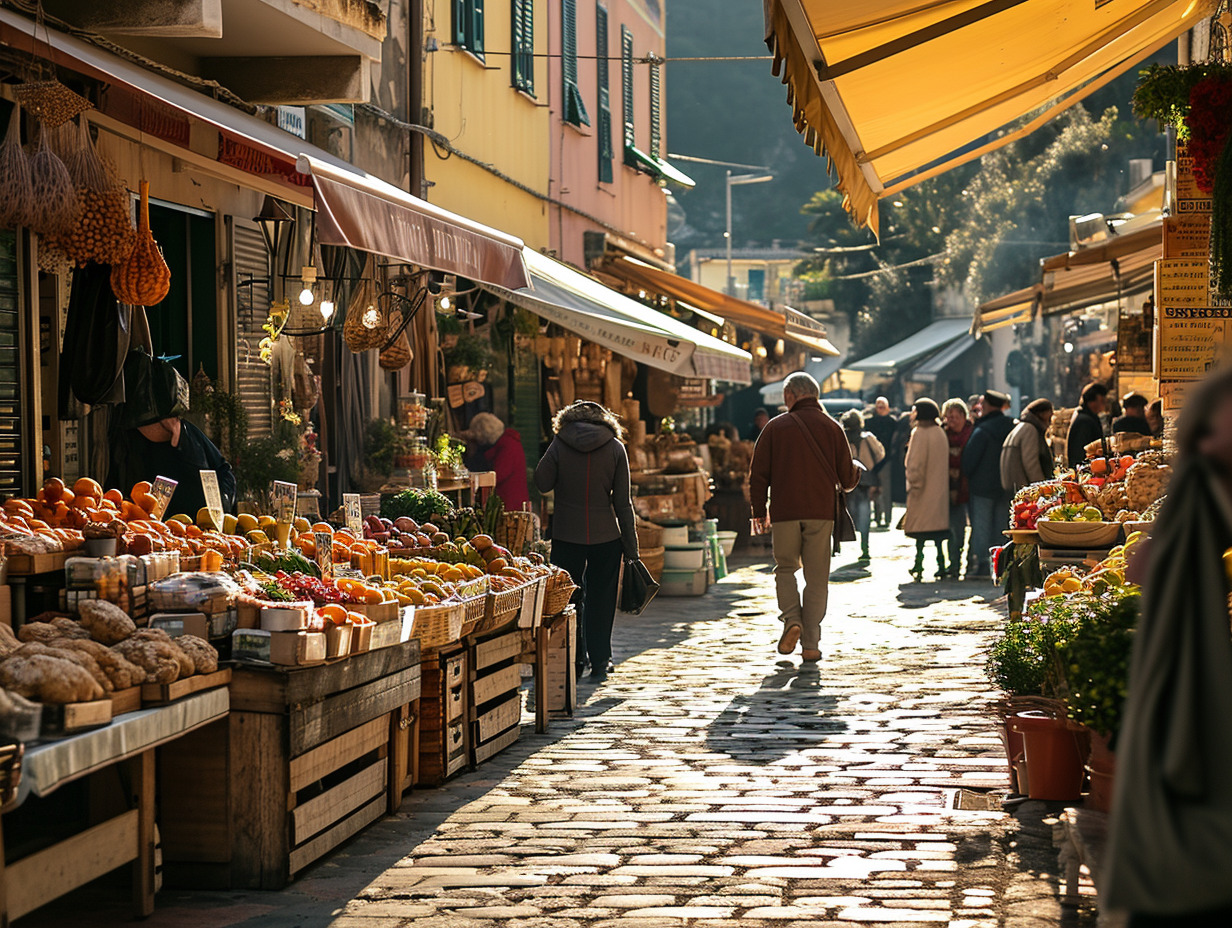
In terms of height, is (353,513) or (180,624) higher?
(353,513)

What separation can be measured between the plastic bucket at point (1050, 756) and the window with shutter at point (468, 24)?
33.6ft

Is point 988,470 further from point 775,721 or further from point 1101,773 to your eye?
point 1101,773

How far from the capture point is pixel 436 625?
7.41 m

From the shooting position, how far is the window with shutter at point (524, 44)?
1706 cm

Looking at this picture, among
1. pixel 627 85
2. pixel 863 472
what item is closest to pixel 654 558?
pixel 863 472

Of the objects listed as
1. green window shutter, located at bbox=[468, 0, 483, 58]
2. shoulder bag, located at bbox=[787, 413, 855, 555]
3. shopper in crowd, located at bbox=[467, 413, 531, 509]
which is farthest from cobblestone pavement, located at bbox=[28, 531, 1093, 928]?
green window shutter, located at bbox=[468, 0, 483, 58]

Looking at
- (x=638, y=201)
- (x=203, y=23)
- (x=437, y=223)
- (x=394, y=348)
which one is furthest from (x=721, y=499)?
(x=203, y=23)

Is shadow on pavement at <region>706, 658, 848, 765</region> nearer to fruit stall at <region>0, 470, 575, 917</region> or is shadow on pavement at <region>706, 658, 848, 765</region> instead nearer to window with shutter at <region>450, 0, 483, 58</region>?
fruit stall at <region>0, 470, 575, 917</region>

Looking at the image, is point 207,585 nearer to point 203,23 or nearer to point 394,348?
point 203,23

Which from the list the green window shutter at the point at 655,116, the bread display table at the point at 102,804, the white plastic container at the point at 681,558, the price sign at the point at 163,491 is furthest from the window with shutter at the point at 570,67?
the bread display table at the point at 102,804

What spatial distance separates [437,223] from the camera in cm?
890

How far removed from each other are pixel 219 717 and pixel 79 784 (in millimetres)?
→ 861

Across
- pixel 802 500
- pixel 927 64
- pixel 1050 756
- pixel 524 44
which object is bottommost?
pixel 1050 756

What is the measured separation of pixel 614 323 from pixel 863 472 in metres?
7.62
